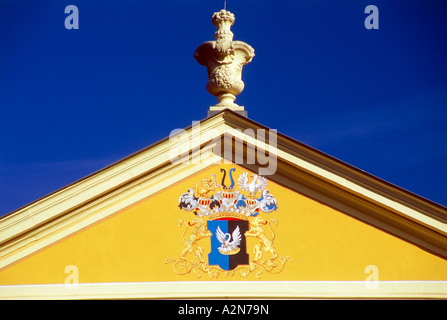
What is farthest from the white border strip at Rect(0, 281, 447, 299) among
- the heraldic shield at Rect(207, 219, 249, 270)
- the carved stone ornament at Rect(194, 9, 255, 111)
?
the carved stone ornament at Rect(194, 9, 255, 111)

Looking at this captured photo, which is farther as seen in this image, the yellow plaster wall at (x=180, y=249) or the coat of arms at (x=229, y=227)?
the coat of arms at (x=229, y=227)

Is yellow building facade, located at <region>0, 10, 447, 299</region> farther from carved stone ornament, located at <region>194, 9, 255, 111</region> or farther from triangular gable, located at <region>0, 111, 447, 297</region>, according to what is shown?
carved stone ornament, located at <region>194, 9, 255, 111</region>

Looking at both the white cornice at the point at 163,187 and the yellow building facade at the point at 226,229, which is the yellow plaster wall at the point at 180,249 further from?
the white cornice at the point at 163,187

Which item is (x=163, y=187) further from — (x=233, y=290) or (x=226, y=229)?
(x=233, y=290)

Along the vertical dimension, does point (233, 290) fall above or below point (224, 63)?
below

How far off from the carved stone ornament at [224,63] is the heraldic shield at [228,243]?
169 cm

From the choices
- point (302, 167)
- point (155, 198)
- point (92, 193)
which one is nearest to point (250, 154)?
point (302, 167)

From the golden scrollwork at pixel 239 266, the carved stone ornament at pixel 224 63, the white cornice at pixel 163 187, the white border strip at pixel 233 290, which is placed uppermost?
the carved stone ornament at pixel 224 63

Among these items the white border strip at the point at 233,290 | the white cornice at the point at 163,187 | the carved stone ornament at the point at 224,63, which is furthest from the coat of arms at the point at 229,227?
the carved stone ornament at the point at 224,63

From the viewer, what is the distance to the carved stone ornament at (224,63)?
10.7 metres

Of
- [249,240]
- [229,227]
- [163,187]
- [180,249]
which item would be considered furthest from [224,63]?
[180,249]

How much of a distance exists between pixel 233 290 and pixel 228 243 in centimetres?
62

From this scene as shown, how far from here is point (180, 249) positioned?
385 inches

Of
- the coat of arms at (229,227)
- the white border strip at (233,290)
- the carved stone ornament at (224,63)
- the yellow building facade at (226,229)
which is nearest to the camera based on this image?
the white border strip at (233,290)
